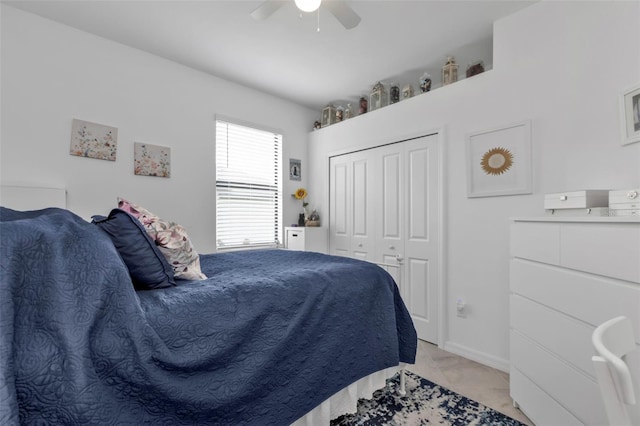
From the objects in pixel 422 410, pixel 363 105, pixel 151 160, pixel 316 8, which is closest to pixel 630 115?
pixel 316 8

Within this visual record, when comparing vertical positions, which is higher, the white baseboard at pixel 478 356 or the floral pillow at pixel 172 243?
the floral pillow at pixel 172 243

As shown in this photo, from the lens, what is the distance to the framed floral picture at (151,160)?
278 cm

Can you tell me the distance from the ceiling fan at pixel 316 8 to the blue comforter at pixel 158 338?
1.67 m

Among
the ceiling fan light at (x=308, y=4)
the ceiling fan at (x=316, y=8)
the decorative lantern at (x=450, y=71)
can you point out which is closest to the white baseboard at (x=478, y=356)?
the decorative lantern at (x=450, y=71)

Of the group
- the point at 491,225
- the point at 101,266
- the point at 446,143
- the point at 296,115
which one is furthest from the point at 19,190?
the point at 491,225

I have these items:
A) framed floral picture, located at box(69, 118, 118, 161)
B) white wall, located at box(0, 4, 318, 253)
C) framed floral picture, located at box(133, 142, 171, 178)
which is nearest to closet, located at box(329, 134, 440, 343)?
white wall, located at box(0, 4, 318, 253)

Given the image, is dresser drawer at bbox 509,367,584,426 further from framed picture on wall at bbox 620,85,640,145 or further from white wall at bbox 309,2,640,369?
framed picture on wall at bbox 620,85,640,145

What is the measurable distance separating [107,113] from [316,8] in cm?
208

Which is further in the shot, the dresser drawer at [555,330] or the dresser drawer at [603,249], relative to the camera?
the dresser drawer at [555,330]

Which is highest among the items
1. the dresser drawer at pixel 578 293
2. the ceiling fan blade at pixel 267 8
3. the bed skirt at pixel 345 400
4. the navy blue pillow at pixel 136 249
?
the ceiling fan blade at pixel 267 8

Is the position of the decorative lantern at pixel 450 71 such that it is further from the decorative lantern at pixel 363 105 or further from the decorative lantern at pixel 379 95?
the decorative lantern at pixel 363 105

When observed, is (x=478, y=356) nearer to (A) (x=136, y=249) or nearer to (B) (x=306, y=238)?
(B) (x=306, y=238)

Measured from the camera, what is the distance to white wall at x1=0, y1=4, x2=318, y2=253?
225cm

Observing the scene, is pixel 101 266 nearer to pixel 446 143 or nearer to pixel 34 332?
pixel 34 332
